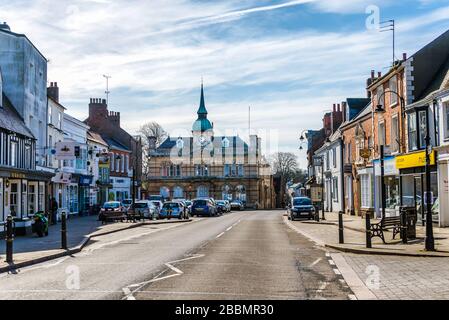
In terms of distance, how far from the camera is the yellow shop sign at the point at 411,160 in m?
27.2

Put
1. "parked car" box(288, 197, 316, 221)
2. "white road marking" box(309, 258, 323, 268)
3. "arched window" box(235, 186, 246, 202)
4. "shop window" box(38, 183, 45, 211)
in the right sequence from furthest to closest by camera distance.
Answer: "arched window" box(235, 186, 246, 202)
"parked car" box(288, 197, 316, 221)
"shop window" box(38, 183, 45, 211)
"white road marking" box(309, 258, 323, 268)

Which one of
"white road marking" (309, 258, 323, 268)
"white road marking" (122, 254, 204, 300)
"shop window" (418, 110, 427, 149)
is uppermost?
"shop window" (418, 110, 427, 149)

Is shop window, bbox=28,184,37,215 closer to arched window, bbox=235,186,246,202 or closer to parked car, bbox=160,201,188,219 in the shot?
parked car, bbox=160,201,188,219

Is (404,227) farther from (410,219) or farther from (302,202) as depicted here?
(302,202)

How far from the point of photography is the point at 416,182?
94.5ft

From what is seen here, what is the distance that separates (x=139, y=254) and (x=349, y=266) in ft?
22.2

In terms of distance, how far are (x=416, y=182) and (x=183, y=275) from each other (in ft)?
62.3

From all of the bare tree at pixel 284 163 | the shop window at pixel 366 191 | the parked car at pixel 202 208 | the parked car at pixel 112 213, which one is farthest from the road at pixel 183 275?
the bare tree at pixel 284 163

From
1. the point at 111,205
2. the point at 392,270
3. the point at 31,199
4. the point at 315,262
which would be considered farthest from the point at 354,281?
the point at 111,205

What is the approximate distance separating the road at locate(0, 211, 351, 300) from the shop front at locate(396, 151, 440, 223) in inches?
365

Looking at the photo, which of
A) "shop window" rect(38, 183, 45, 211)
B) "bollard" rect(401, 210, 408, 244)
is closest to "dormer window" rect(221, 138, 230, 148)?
"shop window" rect(38, 183, 45, 211)

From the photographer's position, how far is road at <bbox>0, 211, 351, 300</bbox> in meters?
10.8

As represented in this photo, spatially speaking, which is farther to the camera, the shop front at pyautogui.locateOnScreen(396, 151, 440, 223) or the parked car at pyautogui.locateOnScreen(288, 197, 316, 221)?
the parked car at pyautogui.locateOnScreen(288, 197, 316, 221)
